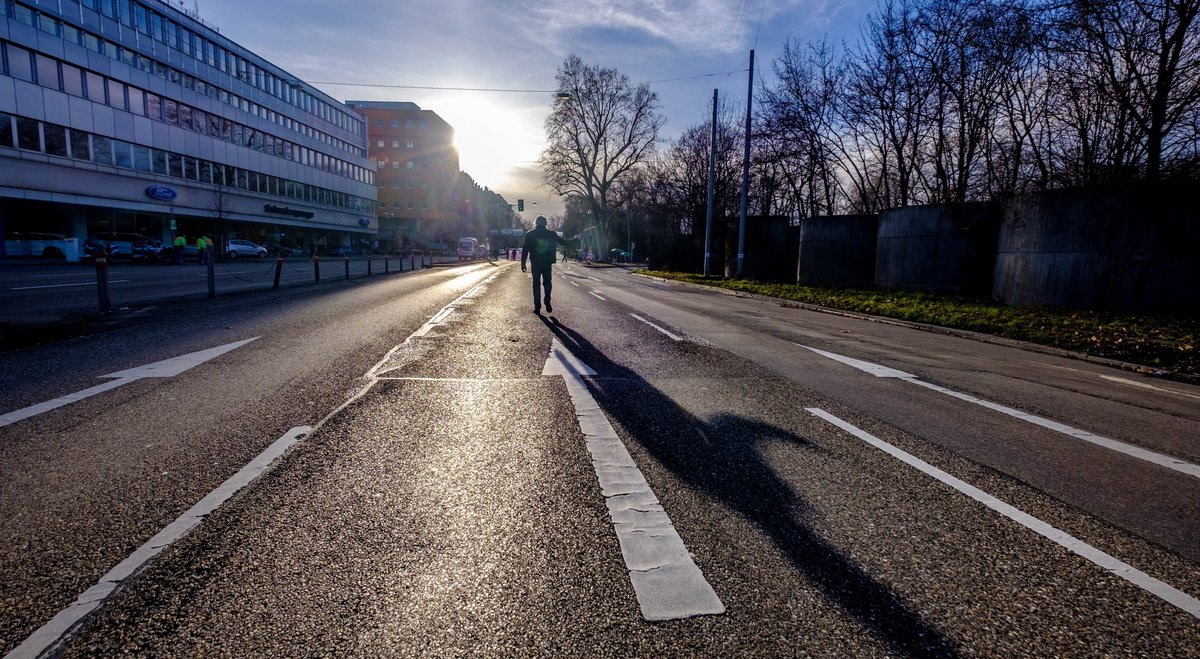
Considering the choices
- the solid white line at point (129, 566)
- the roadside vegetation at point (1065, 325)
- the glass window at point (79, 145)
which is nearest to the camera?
the solid white line at point (129, 566)

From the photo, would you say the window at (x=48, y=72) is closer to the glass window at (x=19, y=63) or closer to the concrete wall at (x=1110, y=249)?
the glass window at (x=19, y=63)

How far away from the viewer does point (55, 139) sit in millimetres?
31234

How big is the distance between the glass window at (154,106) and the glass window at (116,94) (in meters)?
1.92

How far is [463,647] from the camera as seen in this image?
68.2 inches

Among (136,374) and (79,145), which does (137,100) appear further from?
(136,374)

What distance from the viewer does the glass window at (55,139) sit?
101 feet

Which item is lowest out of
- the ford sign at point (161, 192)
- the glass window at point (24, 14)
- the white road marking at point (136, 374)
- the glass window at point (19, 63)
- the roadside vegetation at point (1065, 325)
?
the white road marking at point (136, 374)

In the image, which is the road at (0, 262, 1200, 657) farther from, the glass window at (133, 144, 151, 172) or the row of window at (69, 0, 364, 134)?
the row of window at (69, 0, 364, 134)

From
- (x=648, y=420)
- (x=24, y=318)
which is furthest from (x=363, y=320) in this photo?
(x=648, y=420)

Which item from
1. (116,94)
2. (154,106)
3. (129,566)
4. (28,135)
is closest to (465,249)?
(154,106)

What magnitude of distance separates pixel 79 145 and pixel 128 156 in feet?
10.9

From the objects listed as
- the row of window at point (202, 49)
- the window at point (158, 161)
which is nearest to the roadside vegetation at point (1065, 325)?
the window at point (158, 161)

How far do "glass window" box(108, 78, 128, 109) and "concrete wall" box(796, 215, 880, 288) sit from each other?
42.2 m

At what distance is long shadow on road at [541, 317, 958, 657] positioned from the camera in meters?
1.88
